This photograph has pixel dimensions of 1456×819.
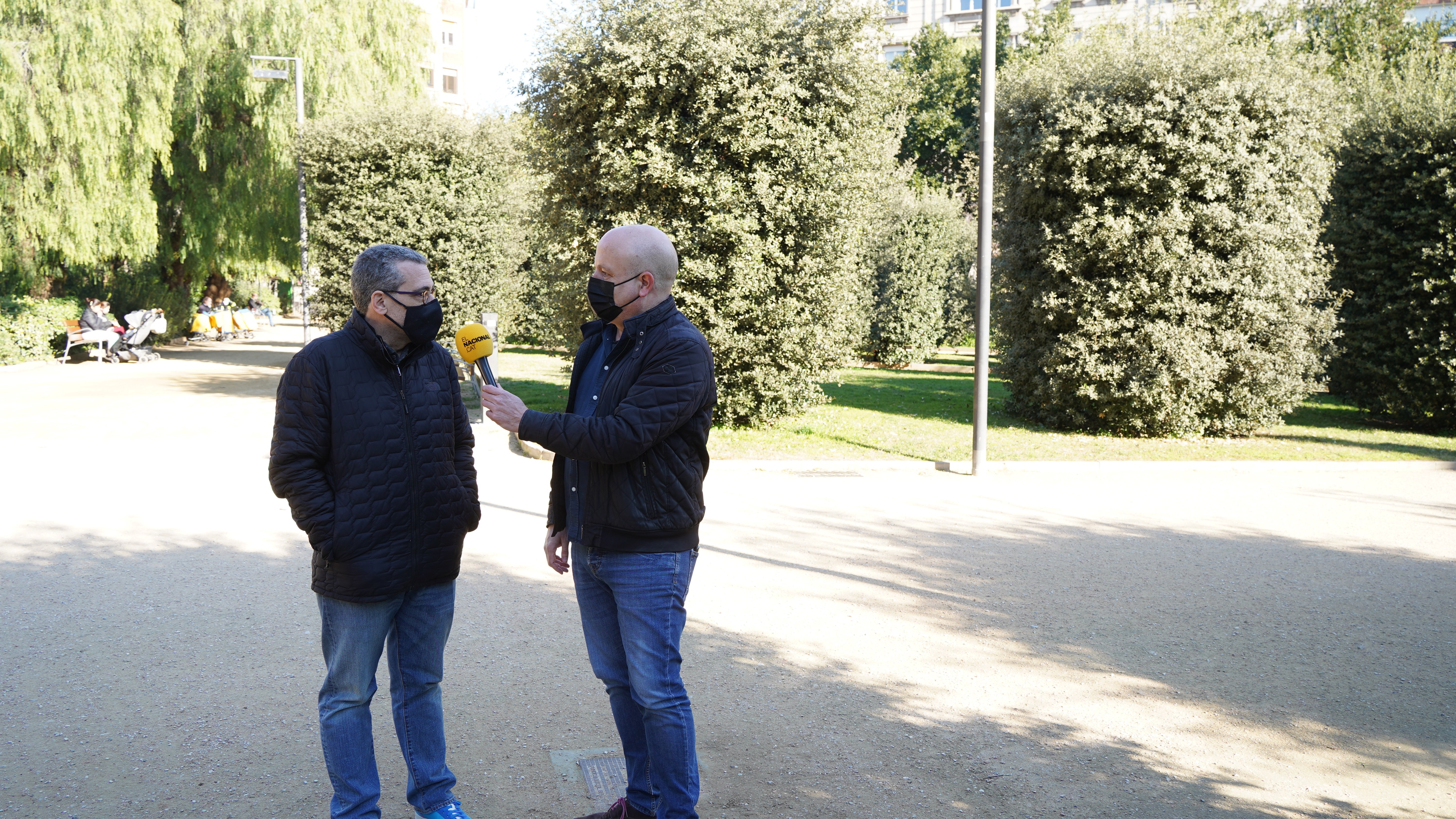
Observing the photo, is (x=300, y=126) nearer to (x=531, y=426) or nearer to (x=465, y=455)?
(x=465, y=455)

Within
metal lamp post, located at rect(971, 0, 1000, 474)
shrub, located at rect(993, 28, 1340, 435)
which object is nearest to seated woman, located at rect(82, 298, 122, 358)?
shrub, located at rect(993, 28, 1340, 435)

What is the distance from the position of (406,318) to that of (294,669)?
2.29 meters

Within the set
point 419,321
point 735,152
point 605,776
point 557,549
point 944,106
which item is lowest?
point 605,776

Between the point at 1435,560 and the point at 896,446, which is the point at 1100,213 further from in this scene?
the point at 1435,560

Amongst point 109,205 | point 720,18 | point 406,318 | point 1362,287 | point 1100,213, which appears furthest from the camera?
point 109,205

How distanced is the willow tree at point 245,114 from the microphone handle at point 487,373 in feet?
70.2

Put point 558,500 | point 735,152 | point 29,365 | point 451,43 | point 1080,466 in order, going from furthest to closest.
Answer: point 451,43 < point 29,365 < point 735,152 < point 1080,466 < point 558,500

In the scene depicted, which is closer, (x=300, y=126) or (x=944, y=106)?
(x=300, y=126)

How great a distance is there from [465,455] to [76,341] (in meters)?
22.3

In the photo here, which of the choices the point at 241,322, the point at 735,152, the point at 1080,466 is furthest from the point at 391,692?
the point at 241,322

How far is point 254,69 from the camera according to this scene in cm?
2286

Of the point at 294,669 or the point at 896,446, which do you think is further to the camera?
the point at 896,446

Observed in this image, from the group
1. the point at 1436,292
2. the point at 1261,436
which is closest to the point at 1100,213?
the point at 1261,436

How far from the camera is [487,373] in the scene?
10.3 ft
